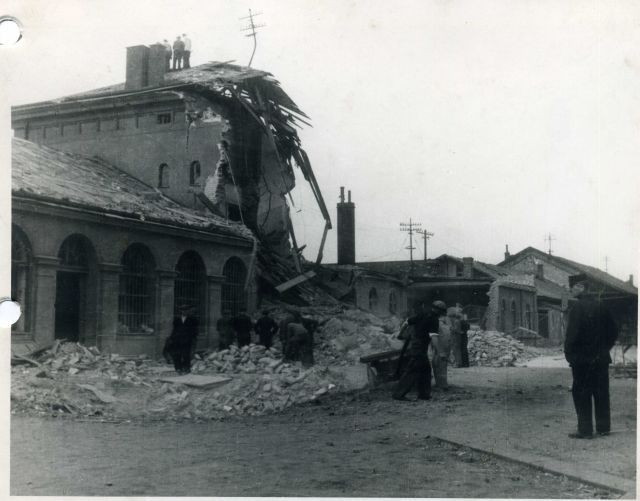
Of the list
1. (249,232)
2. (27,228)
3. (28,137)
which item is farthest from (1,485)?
(249,232)

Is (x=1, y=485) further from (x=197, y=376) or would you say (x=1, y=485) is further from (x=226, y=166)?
(x=226, y=166)

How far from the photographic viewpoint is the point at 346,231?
37.6ft

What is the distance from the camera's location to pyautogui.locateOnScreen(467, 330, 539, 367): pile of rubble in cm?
1753

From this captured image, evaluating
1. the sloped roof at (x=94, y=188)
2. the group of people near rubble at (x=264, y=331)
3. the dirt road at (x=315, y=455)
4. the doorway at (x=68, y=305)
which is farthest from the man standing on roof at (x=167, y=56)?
the dirt road at (x=315, y=455)

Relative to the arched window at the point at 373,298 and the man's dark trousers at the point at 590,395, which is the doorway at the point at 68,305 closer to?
the man's dark trousers at the point at 590,395

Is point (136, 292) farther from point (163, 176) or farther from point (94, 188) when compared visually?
point (163, 176)

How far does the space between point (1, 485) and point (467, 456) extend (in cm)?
487

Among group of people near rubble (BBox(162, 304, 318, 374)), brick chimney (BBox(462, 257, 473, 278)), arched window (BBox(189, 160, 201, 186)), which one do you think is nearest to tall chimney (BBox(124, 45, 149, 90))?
Result: arched window (BBox(189, 160, 201, 186))

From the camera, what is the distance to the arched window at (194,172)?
1371cm

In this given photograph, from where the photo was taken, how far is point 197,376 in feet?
34.1

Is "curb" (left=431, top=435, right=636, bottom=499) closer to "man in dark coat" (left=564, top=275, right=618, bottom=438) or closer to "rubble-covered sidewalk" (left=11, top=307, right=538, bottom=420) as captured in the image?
"man in dark coat" (left=564, top=275, right=618, bottom=438)

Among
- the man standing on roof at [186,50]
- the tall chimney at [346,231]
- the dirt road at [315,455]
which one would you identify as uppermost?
the man standing on roof at [186,50]

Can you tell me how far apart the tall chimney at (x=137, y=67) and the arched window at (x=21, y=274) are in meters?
2.93

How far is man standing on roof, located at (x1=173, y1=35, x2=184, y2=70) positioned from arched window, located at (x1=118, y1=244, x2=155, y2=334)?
3177 mm
